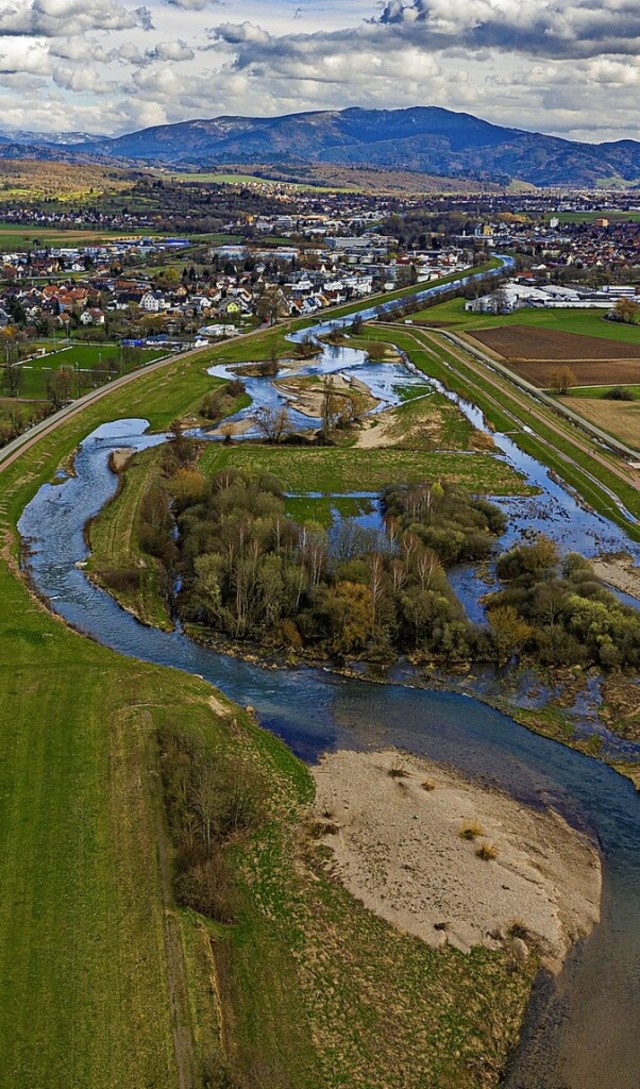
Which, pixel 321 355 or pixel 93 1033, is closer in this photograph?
pixel 93 1033

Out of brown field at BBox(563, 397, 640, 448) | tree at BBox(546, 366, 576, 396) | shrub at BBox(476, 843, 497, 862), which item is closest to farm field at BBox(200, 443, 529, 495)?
brown field at BBox(563, 397, 640, 448)

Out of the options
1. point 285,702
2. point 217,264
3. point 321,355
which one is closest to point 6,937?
point 285,702

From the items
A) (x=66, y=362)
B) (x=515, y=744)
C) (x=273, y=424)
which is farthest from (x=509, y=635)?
(x=66, y=362)

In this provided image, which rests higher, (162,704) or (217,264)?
(217,264)

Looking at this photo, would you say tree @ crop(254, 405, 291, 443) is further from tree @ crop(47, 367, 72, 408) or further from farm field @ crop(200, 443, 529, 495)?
tree @ crop(47, 367, 72, 408)

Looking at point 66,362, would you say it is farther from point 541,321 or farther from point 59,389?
point 541,321

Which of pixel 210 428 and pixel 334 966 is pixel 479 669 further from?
pixel 210 428

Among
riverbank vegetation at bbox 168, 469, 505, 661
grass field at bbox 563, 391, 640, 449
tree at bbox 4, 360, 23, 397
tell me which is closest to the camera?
riverbank vegetation at bbox 168, 469, 505, 661
